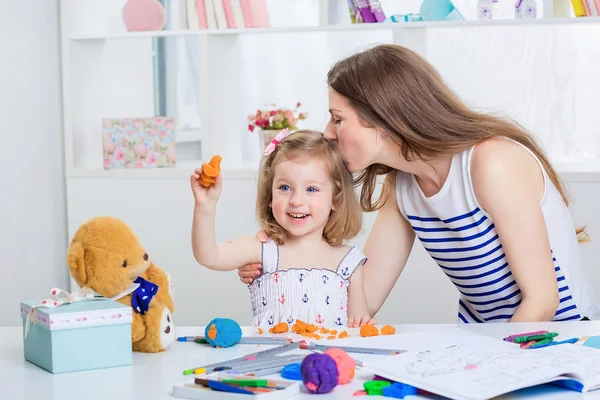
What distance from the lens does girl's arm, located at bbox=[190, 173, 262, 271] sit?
1519 millimetres

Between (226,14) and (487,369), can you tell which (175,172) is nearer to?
(226,14)

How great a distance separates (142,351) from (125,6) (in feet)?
7.36

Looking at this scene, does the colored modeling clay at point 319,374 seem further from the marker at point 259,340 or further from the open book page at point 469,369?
the marker at point 259,340

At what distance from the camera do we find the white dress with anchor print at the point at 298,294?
5.82 ft

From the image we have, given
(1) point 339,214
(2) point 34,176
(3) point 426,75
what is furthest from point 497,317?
(2) point 34,176

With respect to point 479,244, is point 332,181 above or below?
above

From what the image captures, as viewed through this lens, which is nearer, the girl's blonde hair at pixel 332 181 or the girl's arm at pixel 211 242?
the girl's arm at pixel 211 242

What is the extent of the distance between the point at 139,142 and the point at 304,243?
1.60 meters

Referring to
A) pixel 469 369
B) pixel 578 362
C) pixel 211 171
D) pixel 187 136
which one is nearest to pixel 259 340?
Result: pixel 211 171

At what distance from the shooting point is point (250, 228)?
318 centimetres

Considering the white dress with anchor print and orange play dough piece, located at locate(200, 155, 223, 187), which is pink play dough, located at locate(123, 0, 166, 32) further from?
orange play dough piece, located at locate(200, 155, 223, 187)

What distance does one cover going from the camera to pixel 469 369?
111 cm

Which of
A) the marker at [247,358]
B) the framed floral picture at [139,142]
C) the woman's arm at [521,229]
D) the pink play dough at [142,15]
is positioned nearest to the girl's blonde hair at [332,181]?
the woman's arm at [521,229]

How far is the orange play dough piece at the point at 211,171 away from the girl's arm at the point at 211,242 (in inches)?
0.4
